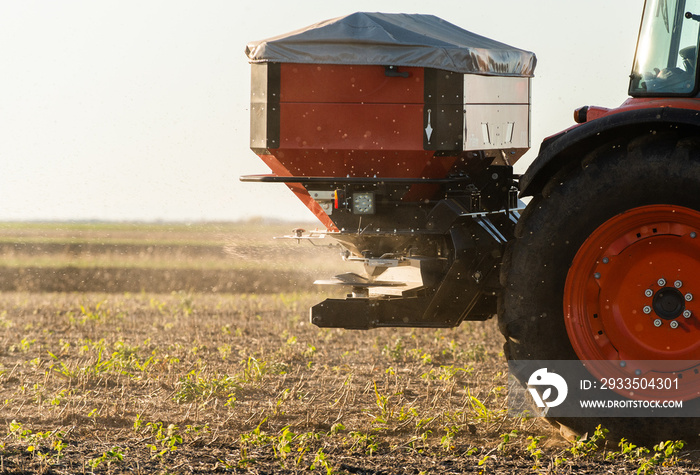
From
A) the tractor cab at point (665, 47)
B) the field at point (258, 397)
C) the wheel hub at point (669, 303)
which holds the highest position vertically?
the tractor cab at point (665, 47)

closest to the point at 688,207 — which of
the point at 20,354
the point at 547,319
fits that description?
the point at 547,319

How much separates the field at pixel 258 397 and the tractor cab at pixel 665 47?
6.03 ft

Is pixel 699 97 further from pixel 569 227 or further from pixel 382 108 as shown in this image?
pixel 382 108

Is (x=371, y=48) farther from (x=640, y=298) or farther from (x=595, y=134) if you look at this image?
(x=640, y=298)

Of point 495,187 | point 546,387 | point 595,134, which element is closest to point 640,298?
point 546,387

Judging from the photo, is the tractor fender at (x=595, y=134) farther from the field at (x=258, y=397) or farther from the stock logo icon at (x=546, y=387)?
the field at (x=258, y=397)

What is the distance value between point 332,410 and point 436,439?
83cm

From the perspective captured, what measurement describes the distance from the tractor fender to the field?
4.19ft

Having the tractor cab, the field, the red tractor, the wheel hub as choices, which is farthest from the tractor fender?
the field

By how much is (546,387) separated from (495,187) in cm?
151

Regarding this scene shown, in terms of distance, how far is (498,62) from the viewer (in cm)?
516

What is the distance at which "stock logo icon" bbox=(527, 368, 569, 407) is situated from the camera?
13.0 feet

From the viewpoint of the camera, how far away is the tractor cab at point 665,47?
433cm

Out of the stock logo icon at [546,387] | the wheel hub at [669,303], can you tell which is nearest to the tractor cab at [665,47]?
the wheel hub at [669,303]
